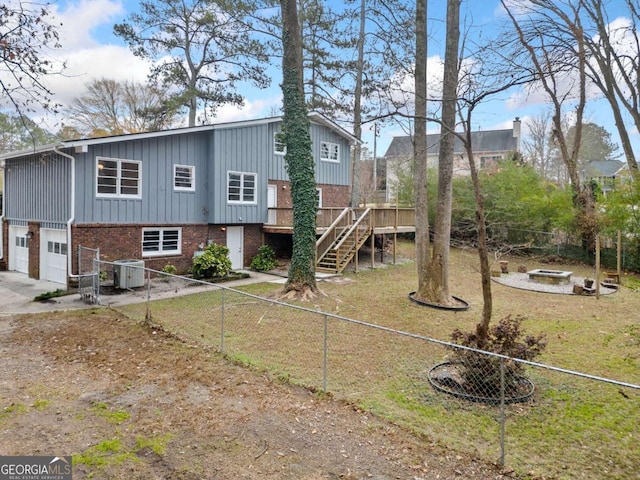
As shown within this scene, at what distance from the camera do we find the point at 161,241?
15172mm

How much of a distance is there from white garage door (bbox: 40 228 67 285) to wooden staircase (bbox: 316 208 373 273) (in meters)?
8.72

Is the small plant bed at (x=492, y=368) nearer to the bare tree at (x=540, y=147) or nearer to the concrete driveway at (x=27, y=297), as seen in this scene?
the concrete driveway at (x=27, y=297)

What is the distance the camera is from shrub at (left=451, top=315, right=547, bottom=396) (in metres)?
5.43

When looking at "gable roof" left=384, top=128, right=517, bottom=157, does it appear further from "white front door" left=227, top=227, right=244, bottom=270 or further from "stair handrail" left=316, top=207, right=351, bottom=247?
"white front door" left=227, top=227, right=244, bottom=270

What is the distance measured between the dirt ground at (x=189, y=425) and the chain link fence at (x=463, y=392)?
1.36 feet

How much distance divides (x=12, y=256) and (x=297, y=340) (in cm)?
1503

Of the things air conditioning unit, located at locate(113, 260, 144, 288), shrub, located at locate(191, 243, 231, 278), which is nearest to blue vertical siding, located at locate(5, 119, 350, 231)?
shrub, located at locate(191, 243, 231, 278)

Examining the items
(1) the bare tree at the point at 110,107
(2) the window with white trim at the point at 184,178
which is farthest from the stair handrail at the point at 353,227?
(1) the bare tree at the point at 110,107

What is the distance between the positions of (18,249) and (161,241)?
660 cm

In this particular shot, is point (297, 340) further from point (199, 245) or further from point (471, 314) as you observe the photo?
point (199, 245)

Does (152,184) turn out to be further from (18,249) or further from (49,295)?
(18,249)

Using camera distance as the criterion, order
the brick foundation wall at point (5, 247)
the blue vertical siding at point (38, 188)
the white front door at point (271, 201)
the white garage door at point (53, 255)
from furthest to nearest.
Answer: the white front door at point (271, 201) < the brick foundation wall at point (5, 247) < the white garage door at point (53, 255) < the blue vertical siding at point (38, 188)

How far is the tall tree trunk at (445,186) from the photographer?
440 inches

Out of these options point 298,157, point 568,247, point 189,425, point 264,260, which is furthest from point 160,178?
point 568,247
